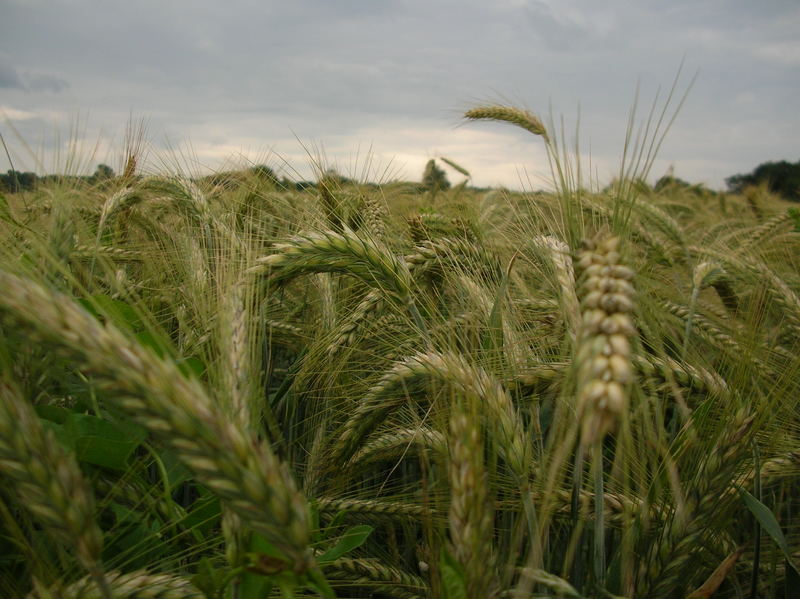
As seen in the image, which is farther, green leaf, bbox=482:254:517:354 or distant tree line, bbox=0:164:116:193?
distant tree line, bbox=0:164:116:193

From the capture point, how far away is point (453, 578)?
0.76 m

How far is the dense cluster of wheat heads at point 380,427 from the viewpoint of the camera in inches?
27.7

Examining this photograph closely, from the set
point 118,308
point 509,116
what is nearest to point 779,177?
point 509,116

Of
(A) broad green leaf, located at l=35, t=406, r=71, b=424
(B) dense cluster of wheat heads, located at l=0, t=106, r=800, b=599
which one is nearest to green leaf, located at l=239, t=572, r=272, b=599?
(B) dense cluster of wheat heads, located at l=0, t=106, r=800, b=599

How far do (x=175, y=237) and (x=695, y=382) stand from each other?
1635 millimetres

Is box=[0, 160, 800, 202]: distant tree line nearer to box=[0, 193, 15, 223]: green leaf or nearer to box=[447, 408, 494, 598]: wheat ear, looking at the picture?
box=[0, 193, 15, 223]: green leaf

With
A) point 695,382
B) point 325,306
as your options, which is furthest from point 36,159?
point 695,382

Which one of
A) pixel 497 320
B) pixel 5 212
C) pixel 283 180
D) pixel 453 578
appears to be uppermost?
pixel 283 180

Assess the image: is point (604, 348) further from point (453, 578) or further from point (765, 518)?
point (765, 518)

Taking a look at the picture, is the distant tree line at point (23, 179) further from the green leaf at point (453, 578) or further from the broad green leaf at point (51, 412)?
the green leaf at point (453, 578)

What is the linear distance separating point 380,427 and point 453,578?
0.95 metres

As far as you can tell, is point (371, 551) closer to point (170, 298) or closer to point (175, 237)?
point (170, 298)

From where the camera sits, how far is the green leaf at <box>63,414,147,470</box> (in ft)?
3.33

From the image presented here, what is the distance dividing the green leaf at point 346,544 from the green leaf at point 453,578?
0.25 m
